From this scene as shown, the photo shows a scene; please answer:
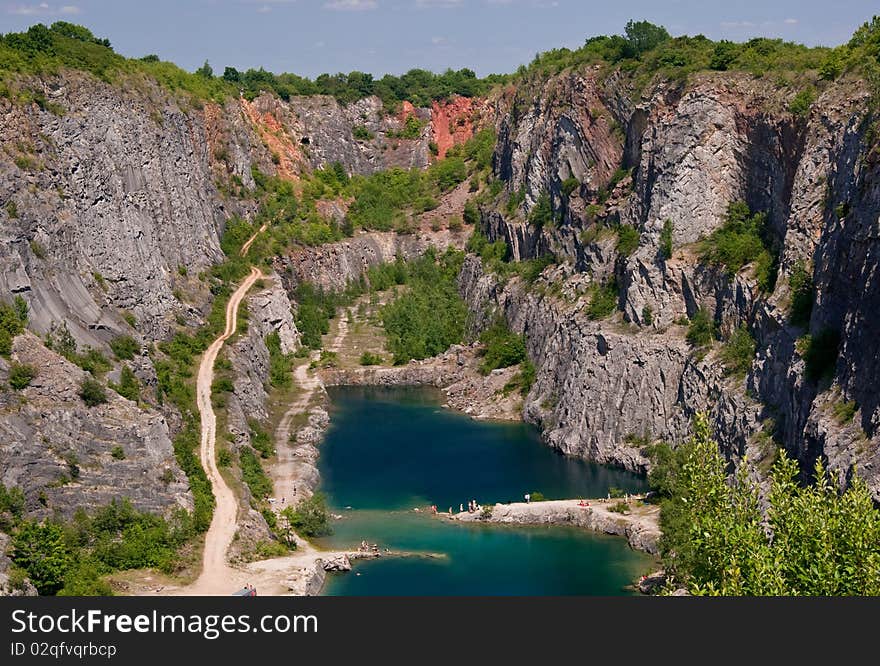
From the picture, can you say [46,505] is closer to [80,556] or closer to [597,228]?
[80,556]

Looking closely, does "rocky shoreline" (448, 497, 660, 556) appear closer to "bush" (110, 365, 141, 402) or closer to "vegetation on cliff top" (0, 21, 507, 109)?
"bush" (110, 365, 141, 402)

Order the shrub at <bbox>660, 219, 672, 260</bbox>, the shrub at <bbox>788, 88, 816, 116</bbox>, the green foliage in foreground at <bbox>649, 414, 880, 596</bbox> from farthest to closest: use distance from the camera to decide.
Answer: the shrub at <bbox>660, 219, 672, 260</bbox>, the shrub at <bbox>788, 88, 816, 116</bbox>, the green foliage in foreground at <bbox>649, 414, 880, 596</bbox>

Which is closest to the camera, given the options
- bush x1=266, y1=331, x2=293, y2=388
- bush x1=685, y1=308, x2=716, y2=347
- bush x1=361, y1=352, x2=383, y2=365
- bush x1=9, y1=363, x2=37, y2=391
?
bush x1=9, y1=363, x2=37, y2=391

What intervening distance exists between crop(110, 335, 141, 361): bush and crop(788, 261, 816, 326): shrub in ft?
107

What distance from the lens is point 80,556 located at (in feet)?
169

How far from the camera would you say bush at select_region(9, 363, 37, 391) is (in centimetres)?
5500

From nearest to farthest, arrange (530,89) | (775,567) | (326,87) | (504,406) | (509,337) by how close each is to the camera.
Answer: (775,567) → (504,406) → (509,337) → (530,89) → (326,87)

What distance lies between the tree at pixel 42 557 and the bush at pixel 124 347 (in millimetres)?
18119

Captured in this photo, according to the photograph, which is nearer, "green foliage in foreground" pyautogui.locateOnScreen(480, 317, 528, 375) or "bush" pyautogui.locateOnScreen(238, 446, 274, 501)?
"bush" pyautogui.locateOnScreen(238, 446, 274, 501)

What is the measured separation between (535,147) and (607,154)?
1460 centimetres

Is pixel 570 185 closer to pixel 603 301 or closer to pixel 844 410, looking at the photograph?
pixel 603 301

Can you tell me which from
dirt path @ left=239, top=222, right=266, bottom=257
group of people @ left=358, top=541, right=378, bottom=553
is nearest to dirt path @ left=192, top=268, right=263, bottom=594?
group of people @ left=358, top=541, right=378, bottom=553

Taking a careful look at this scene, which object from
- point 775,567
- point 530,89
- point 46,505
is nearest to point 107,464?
point 46,505

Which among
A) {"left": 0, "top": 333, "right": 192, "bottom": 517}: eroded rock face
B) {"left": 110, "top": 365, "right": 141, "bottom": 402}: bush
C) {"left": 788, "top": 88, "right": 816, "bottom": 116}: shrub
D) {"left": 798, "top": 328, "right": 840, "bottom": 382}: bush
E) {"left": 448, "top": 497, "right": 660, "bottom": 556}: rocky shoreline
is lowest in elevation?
{"left": 448, "top": 497, "right": 660, "bottom": 556}: rocky shoreline
